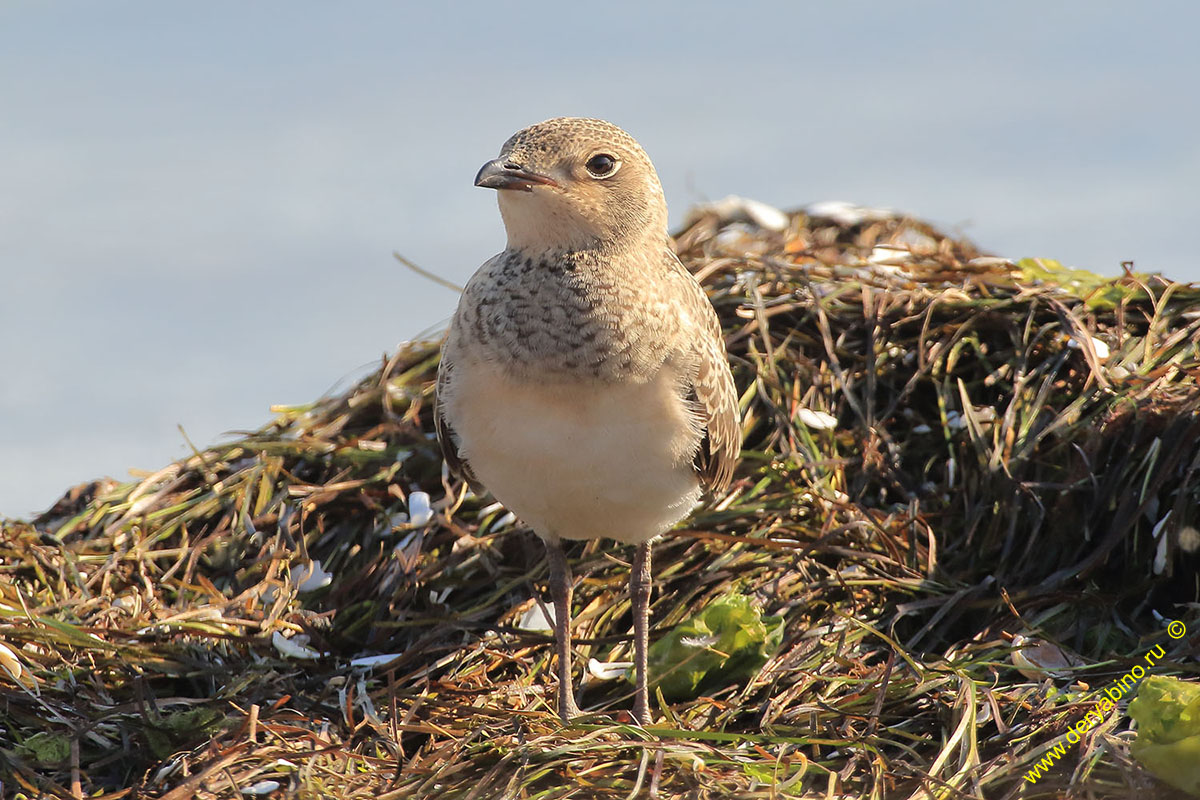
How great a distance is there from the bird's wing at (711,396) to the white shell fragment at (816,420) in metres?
1.11

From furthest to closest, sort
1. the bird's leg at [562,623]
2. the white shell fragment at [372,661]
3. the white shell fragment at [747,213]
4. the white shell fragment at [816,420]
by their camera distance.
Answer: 1. the white shell fragment at [747,213]
2. the white shell fragment at [816,420]
3. the white shell fragment at [372,661]
4. the bird's leg at [562,623]

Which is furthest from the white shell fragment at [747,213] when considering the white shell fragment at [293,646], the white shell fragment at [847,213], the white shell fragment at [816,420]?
the white shell fragment at [293,646]

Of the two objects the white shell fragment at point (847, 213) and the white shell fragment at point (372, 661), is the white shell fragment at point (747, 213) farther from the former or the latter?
the white shell fragment at point (372, 661)

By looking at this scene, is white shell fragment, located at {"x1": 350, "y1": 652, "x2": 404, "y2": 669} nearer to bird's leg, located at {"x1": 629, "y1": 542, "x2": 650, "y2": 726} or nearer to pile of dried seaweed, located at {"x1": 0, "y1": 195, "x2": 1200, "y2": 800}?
pile of dried seaweed, located at {"x1": 0, "y1": 195, "x2": 1200, "y2": 800}

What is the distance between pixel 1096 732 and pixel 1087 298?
306 cm

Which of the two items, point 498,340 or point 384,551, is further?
point 384,551

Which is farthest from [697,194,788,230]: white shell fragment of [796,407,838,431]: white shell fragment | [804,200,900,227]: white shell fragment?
[796,407,838,431]: white shell fragment

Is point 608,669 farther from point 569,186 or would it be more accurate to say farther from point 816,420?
point 569,186

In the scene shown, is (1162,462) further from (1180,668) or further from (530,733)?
(530,733)

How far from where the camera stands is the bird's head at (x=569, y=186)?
4.54 meters

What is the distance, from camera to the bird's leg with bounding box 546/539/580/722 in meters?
4.96

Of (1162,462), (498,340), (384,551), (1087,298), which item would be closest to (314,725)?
(384,551)

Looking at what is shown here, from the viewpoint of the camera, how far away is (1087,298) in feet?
21.5

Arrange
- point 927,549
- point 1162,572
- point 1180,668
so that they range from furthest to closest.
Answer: point 927,549 → point 1162,572 → point 1180,668
